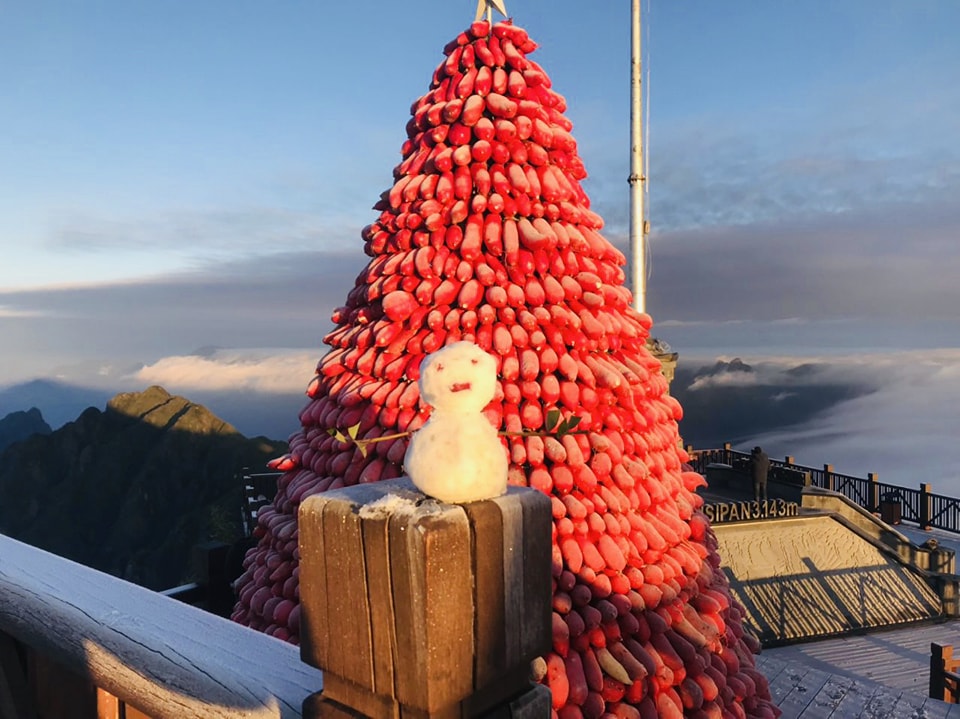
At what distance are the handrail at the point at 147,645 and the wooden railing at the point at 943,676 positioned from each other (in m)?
9.64

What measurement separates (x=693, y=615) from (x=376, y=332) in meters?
1.91

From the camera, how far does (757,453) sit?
16422 mm

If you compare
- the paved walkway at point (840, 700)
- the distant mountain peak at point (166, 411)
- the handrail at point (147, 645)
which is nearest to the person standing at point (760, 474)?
the paved walkway at point (840, 700)

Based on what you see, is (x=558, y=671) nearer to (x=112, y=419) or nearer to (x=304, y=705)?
(x=304, y=705)

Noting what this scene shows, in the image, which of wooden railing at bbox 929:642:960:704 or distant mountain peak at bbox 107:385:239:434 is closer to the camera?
wooden railing at bbox 929:642:960:704

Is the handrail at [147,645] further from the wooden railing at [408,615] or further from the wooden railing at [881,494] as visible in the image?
the wooden railing at [881,494]

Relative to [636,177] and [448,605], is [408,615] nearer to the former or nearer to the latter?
[448,605]

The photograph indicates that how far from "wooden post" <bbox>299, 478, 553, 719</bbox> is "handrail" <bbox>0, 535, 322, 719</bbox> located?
25 cm

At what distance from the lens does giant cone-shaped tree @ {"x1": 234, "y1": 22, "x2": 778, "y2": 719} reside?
258cm

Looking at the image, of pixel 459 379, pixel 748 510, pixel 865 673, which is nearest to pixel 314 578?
pixel 459 379

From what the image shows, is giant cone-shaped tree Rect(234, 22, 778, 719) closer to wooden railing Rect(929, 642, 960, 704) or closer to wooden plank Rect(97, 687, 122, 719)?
wooden plank Rect(97, 687, 122, 719)

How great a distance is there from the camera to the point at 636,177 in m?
14.3

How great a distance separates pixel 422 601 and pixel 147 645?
3.35 ft

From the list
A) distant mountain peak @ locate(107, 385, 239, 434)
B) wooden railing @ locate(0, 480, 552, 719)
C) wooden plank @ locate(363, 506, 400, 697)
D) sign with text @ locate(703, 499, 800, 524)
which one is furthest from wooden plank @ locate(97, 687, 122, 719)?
distant mountain peak @ locate(107, 385, 239, 434)
